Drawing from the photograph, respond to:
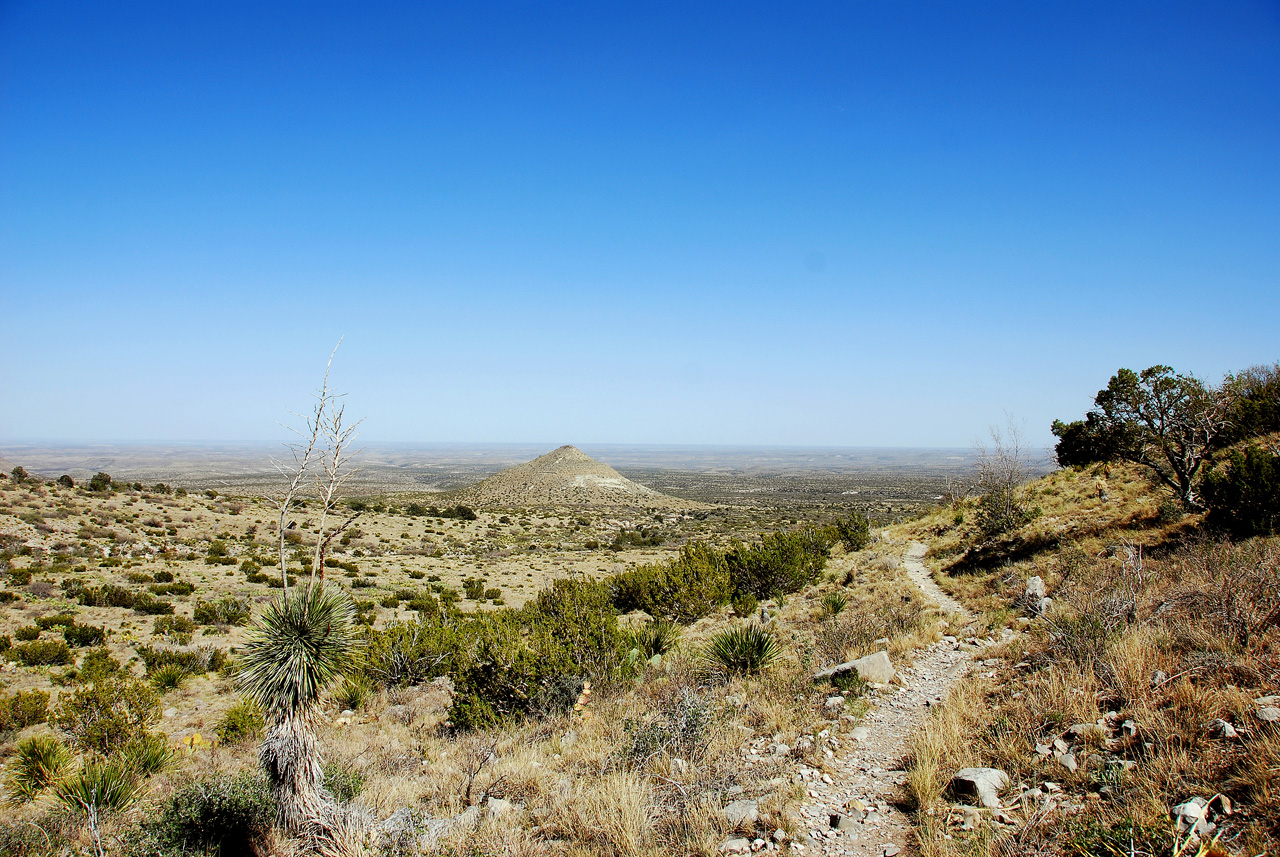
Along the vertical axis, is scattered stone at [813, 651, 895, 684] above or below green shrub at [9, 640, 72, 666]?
above

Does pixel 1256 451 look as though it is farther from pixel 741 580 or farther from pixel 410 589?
pixel 410 589

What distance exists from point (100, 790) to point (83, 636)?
10373mm

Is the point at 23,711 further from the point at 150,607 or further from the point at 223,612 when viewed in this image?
the point at 150,607

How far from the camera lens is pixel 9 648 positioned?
12227 millimetres

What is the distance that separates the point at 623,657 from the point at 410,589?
1608cm

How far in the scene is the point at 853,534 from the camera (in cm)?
3125

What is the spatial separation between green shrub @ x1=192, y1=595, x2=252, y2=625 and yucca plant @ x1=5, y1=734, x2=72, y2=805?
8699 millimetres

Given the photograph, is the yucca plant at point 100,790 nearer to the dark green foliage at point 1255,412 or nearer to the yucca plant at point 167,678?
the yucca plant at point 167,678

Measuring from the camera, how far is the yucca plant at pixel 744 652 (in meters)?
9.41

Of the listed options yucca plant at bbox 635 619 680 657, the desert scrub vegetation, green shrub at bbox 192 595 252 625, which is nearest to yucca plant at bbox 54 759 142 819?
yucca plant at bbox 635 619 680 657

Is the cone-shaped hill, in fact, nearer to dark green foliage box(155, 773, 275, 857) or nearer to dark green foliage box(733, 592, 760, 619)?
dark green foliage box(733, 592, 760, 619)

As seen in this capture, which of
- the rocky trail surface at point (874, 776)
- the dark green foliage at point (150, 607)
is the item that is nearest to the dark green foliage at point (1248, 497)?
the rocky trail surface at point (874, 776)

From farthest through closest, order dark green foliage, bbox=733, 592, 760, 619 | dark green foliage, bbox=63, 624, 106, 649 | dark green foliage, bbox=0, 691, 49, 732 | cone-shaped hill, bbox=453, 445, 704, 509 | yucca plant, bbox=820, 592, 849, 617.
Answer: cone-shaped hill, bbox=453, 445, 704, 509, dark green foliage, bbox=733, 592, 760, 619, yucca plant, bbox=820, 592, 849, 617, dark green foliage, bbox=63, 624, 106, 649, dark green foliage, bbox=0, 691, 49, 732

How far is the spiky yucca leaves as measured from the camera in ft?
15.2
